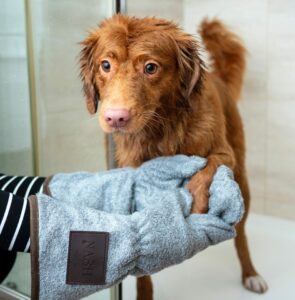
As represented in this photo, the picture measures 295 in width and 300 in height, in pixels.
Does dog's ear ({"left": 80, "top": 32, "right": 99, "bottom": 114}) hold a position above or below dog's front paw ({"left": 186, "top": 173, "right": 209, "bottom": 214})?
above

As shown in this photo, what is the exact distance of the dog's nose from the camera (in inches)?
28.7

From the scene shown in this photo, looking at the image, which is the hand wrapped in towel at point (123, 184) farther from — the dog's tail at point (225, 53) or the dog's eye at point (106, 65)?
the dog's tail at point (225, 53)

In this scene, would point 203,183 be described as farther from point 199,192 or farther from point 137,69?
point 137,69

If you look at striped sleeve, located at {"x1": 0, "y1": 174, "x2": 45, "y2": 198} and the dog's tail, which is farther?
the dog's tail

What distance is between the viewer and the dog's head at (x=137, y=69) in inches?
30.0

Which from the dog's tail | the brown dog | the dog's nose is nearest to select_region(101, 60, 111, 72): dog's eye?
the brown dog

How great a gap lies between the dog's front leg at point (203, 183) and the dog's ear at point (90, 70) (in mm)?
268

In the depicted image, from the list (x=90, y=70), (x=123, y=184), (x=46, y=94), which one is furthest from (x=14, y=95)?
(x=123, y=184)

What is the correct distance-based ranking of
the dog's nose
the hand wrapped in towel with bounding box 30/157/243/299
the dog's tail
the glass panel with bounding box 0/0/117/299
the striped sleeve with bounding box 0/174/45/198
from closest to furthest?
the hand wrapped in towel with bounding box 30/157/243/299, the dog's nose, the striped sleeve with bounding box 0/174/45/198, the glass panel with bounding box 0/0/117/299, the dog's tail

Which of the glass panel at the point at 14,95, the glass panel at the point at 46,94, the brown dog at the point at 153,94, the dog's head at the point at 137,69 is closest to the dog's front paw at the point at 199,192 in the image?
the brown dog at the point at 153,94

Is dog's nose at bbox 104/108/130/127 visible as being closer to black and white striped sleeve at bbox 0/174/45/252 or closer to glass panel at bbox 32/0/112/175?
black and white striped sleeve at bbox 0/174/45/252

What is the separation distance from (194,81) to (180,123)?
100mm

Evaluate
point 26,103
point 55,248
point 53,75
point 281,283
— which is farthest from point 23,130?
point 281,283

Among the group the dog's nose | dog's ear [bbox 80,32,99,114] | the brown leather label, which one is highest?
dog's ear [bbox 80,32,99,114]
